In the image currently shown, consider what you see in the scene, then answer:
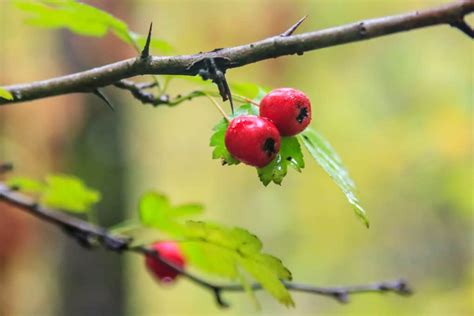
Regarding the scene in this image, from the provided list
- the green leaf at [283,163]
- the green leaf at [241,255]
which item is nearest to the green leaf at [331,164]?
the green leaf at [283,163]

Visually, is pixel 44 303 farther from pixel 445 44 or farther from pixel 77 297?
pixel 445 44

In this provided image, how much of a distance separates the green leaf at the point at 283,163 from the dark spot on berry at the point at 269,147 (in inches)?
1.2

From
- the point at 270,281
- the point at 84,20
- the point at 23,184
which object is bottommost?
the point at 270,281

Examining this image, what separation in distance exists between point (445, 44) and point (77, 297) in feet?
10.8

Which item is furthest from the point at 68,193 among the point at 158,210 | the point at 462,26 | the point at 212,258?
the point at 462,26

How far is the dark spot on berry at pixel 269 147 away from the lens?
0.67 m

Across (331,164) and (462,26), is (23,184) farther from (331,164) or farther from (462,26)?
(462,26)

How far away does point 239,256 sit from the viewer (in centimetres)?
91

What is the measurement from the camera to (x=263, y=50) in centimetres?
60

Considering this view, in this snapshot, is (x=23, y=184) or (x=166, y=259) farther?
(x=166, y=259)

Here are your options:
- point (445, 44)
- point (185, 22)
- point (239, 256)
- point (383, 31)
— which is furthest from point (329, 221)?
point (383, 31)

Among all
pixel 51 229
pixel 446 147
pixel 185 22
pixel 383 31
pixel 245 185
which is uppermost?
pixel 185 22

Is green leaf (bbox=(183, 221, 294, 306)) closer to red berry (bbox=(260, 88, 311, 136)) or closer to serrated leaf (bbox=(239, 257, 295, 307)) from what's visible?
serrated leaf (bbox=(239, 257, 295, 307))

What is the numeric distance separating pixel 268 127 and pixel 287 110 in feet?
0.10
